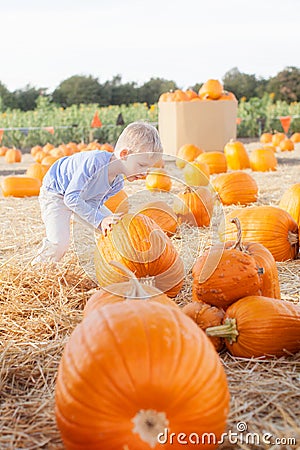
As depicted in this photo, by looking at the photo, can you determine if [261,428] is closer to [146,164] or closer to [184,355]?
[184,355]

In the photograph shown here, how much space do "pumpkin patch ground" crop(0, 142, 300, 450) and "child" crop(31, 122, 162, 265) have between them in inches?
8.0

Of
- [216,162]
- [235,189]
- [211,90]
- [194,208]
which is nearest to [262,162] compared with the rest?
[216,162]

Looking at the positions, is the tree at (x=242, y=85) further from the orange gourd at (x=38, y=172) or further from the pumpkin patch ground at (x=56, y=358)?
the pumpkin patch ground at (x=56, y=358)

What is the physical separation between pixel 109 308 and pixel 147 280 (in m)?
1.19

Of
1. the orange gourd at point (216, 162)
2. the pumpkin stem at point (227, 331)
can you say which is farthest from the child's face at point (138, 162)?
the orange gourd at point (216, 162)

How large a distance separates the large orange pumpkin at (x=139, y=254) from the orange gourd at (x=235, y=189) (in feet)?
10.3

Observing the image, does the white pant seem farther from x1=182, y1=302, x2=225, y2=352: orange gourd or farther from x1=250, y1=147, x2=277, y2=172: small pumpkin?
x1=250, y1=147, x2=277, y2=172: small pumpkin

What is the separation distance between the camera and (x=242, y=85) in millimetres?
32781

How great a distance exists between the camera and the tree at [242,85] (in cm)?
3203

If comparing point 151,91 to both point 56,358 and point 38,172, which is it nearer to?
point 38,172

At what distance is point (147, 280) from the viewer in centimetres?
289

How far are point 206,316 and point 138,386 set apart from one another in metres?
0.96

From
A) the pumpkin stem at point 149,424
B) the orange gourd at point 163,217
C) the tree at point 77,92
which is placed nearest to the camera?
the pumpkin stem at point 149,424

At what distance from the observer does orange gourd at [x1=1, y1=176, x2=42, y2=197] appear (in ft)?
24.8
